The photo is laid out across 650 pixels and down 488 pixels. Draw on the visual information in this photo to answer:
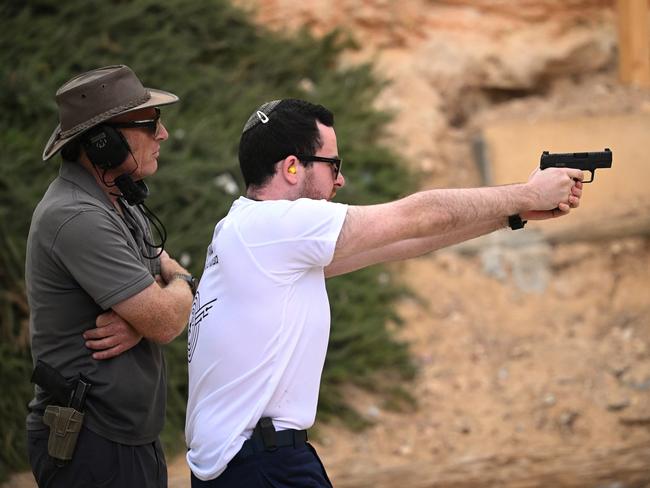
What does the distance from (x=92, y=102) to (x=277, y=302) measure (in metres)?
1.01

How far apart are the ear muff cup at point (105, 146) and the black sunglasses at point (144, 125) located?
0.04 meters

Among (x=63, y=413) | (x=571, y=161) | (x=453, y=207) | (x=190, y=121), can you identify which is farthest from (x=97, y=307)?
(x=190, y=121)

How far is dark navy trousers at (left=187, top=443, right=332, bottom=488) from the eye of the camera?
2.72 metres

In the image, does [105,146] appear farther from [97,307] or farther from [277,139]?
[277,139]

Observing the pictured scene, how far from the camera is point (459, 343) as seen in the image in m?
7.72

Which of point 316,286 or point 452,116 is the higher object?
point 316,286

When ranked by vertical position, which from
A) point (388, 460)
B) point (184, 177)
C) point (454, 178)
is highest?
point (184, 177)

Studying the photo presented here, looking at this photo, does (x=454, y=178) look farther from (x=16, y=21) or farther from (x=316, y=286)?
(x=316, y=286)

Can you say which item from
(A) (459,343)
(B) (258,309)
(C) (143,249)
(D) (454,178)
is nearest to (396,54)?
(D) (454,178)

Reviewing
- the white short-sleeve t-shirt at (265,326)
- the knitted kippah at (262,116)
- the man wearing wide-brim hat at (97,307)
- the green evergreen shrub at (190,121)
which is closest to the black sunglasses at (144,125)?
the man wearing wide-brim hat at (97,307)

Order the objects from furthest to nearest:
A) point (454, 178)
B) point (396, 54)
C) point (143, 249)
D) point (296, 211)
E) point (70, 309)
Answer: point (396, 54) < point (454, 178) < point (143, 249) < point (70, 309) < point (296, 211)

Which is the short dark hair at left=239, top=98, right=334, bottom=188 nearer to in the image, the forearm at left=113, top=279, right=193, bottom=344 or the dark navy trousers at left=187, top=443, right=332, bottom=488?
the forearm at left=113, top=279, right=193, bottom=344

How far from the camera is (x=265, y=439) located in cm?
271

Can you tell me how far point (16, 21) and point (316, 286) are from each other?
5075 mm
